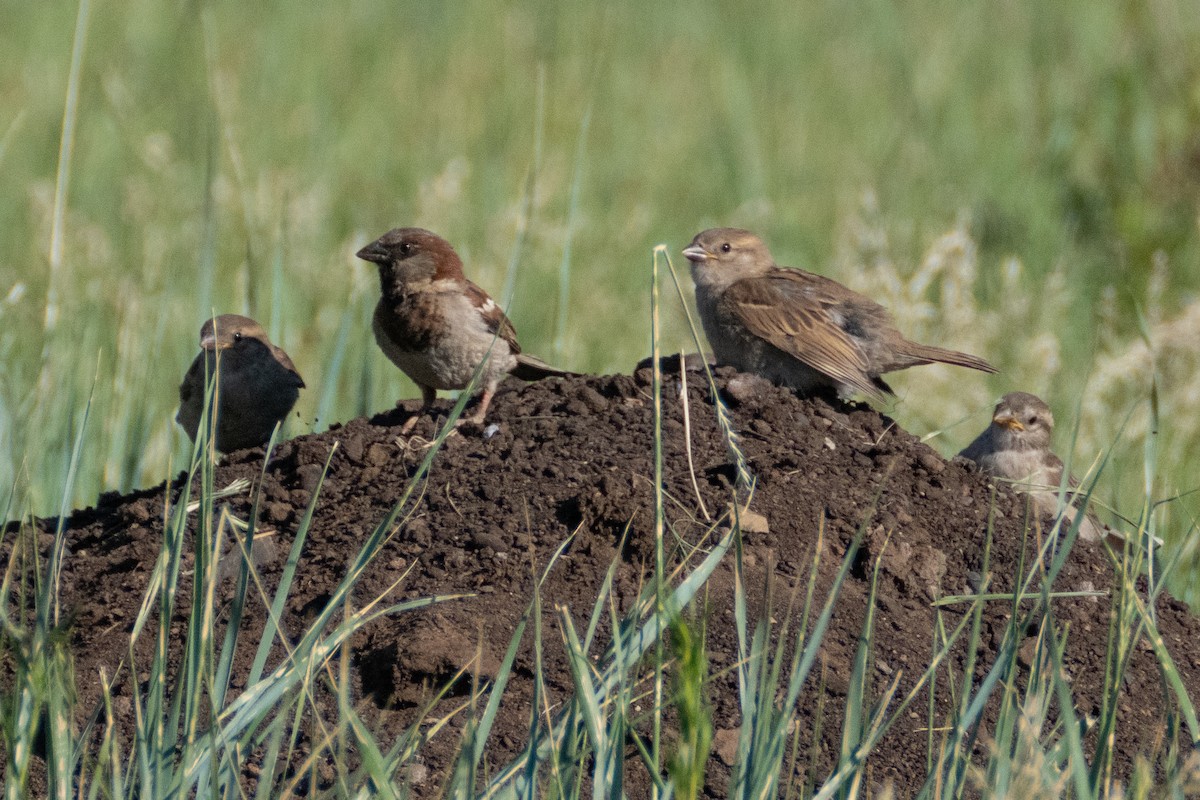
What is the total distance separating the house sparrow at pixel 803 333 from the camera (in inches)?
219

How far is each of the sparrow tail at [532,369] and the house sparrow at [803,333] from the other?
1.95ft

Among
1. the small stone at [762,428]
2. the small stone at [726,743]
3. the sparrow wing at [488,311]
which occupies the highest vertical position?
the sparrow wing at [488,311]

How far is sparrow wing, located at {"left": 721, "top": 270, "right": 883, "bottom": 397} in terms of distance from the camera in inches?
217

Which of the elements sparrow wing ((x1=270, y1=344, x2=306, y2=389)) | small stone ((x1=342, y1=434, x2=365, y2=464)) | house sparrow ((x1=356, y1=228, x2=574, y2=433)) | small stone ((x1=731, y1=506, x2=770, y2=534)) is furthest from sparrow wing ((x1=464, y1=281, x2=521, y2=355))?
small stone ((x1=731, y1=506, x2=770, y2=534))

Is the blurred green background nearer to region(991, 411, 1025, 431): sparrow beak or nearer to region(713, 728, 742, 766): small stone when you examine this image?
region(991, 411, 1025, 431): sparrow beak

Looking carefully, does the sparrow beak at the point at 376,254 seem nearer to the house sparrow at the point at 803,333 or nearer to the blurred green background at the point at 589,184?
the blurred green background at the point at 589,184

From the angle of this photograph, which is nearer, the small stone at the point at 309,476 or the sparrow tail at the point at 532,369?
the small stone at the point at 309,476

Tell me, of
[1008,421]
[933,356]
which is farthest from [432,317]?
[1008,421]

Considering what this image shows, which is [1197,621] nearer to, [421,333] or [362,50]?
[421,333]

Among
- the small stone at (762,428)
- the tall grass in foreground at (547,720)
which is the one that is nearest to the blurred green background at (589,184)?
the small stone at (762,428)

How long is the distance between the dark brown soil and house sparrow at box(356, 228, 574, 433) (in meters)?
0.85

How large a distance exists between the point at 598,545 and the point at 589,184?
277 inches

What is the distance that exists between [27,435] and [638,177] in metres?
6.43

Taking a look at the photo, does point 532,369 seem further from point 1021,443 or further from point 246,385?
point 1021,443
